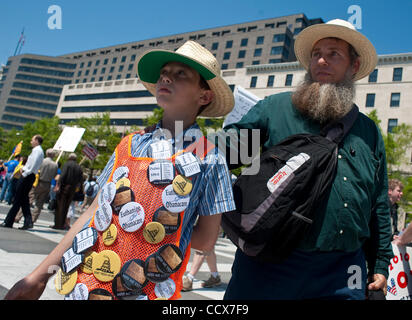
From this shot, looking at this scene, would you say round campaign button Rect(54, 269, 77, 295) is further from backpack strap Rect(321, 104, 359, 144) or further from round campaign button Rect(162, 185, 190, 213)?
backpack strap Rect(321, 104, 359, 144)

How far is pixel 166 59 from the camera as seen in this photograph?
1698 mm

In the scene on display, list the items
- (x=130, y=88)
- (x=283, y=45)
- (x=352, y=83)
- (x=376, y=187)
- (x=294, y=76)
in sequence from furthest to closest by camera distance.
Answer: (x=130, y=88) < (x=283, y=45) < (x=294, y=76) < (x=352, y=83) < (x=376, y=187)

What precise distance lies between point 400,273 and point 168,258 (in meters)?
2.78

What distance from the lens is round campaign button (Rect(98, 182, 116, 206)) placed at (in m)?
1.36

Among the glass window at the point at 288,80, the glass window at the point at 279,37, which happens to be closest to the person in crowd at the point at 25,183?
the glass window at the point at 288,80

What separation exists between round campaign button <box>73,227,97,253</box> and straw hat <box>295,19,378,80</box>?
168 cm

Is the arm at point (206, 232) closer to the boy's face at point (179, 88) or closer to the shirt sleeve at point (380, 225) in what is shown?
the boy's face at point (179, 88)

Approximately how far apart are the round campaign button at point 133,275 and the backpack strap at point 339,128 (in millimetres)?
1146

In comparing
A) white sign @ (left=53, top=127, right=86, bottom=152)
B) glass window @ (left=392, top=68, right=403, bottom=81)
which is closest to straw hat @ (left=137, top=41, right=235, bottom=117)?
white sign @ (left=53, top=127, right=86, bottom=152)

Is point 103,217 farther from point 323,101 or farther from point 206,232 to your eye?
point 323,101

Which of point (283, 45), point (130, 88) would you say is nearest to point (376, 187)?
point (283, 45)
